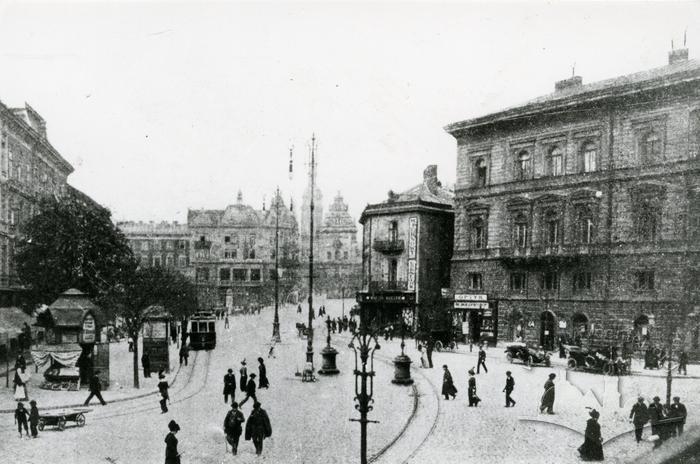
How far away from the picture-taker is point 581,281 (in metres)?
38.1

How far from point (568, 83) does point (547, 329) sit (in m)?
16.1

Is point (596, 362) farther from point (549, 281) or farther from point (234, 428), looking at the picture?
point (234, 428)

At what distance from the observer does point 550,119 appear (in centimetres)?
3966

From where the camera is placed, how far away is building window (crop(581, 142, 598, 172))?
3741 cm

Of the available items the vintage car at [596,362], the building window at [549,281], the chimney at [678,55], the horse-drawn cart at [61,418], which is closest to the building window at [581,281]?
the building window at [549,281]

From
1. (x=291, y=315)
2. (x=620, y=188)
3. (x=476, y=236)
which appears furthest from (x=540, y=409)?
(x=291, y=315)

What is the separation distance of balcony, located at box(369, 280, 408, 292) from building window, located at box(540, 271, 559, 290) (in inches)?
500

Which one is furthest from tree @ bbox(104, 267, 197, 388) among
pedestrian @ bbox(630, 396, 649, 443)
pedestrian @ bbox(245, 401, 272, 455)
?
pedestrian @ bbox(630, 396, 649, 443)

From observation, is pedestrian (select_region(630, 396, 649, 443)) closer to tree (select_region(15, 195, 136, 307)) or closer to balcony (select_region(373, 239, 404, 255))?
tree (select_region(15, 195, 136, 307))

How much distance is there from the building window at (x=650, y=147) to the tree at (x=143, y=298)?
998 inches

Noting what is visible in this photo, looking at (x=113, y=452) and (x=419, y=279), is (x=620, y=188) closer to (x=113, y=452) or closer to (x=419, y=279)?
(x=419, y=279)

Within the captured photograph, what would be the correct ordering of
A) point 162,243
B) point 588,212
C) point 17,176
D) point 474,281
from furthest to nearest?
1. point 162,243
2. point 474,281
3. point 588,212
4. point 17,176

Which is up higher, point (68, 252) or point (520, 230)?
point (520, 230)

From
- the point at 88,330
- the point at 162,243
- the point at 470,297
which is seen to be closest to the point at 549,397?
the point at 88,330
